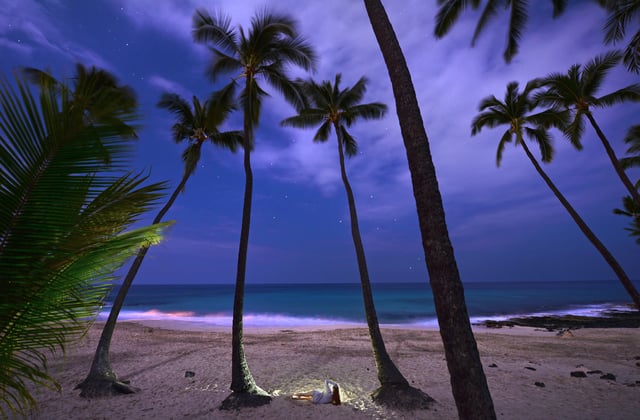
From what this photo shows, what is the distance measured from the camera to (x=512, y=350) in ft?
46.8

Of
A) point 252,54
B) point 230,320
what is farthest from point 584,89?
point 230,320

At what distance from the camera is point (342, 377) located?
988 centimetres

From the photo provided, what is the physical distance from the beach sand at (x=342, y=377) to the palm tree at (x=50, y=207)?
2.07 meters

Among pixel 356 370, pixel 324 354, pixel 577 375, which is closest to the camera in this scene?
pixel 577 375

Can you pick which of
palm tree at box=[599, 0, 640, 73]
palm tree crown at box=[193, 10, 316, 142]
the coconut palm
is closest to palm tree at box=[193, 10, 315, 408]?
palm tree crown at box=[193, 10, 316, 142]

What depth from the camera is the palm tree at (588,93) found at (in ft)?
42.0

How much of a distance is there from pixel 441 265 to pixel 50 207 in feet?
12.5

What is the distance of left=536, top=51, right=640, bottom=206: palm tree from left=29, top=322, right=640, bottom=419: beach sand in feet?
25.6

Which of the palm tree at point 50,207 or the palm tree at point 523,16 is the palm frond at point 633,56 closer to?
the palm tree at point 523,16

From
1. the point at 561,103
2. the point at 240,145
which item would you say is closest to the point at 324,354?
the point at 240,145

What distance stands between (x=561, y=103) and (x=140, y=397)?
2003cm

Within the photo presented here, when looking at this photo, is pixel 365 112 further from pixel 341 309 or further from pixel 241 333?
pixel 341 309

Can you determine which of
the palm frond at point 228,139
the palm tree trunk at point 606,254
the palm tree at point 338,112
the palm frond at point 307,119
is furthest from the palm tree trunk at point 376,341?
the palm tree trunk at point 606,254

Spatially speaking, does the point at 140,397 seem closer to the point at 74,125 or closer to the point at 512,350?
the point at 74,125
